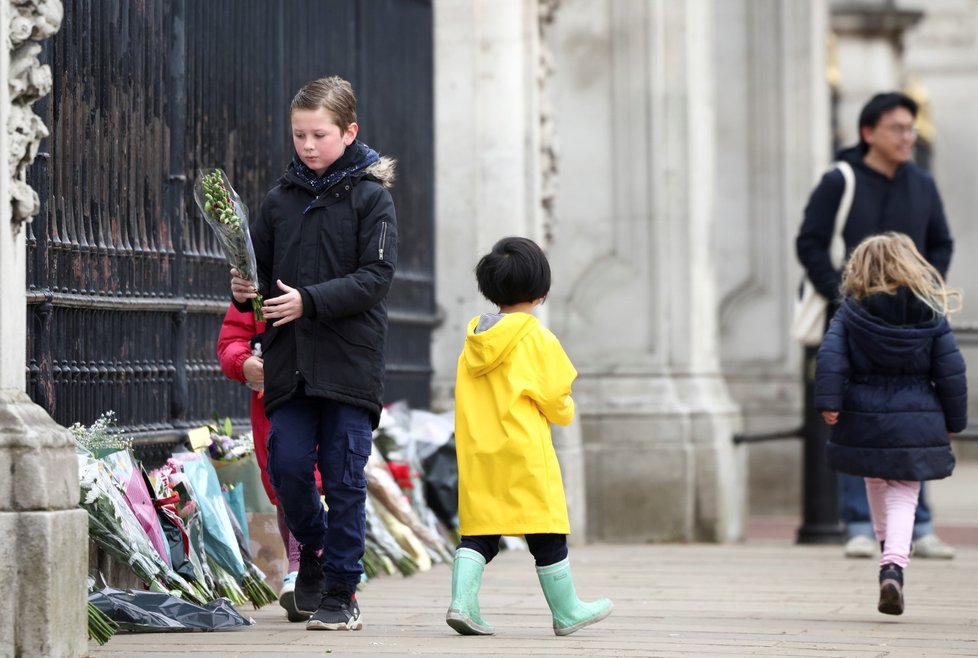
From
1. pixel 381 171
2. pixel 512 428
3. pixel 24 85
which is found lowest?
pixel 512 428

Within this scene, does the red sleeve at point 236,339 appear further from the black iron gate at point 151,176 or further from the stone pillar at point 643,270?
the stone pillar at point 643,270

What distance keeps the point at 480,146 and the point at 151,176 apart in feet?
10.9

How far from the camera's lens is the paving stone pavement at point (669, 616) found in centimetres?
601

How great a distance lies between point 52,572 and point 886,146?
576 centimetres

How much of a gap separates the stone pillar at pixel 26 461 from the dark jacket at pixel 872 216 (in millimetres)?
5314

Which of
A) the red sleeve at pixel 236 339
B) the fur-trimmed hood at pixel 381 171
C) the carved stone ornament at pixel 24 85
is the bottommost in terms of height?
the red sleeve at pixel 236 339

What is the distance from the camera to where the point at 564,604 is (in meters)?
6.30

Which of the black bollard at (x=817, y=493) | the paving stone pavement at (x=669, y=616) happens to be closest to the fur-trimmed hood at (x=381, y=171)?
the paving stone pavement at (x=669, y=616)

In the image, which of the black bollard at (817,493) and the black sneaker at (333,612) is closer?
the black sneaker at (333,612)

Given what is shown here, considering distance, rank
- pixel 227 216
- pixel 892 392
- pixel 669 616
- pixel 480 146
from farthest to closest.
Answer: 1. pixel 480 146
2. pixel 892 392
3. pixel 669 616
4. pixel 227 216

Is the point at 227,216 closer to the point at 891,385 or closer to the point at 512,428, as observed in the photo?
the point at 512,428

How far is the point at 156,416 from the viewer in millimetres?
7738

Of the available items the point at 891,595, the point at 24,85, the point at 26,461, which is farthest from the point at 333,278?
the point at 891,595

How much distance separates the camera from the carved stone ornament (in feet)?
17.8
